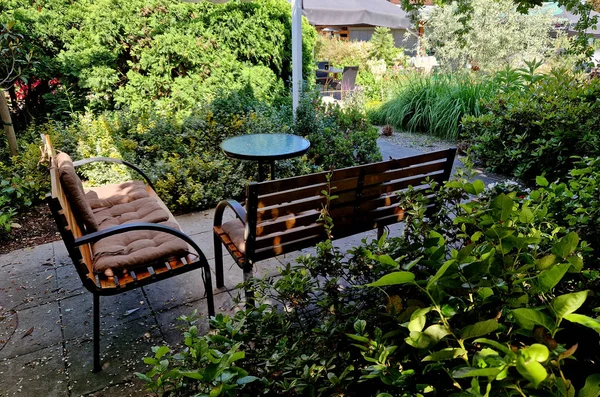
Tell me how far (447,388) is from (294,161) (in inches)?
165

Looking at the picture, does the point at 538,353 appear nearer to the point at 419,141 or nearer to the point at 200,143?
the point at 200,143

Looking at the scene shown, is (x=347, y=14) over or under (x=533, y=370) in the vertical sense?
over

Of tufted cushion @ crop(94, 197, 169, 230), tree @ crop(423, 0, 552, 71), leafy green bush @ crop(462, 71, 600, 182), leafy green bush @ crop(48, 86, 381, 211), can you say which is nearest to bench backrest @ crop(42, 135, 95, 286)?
tufted cushion @ crop(94, 197, 169, 230)

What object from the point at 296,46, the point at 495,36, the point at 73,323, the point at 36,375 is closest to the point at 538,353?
the point at 36,375

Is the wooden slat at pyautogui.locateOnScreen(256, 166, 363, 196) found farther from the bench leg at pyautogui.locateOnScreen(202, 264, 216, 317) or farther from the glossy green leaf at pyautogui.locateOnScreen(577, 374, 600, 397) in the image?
the glossy green leaf at pyautogui.locateOnScreen(577, 374, 600, 397)

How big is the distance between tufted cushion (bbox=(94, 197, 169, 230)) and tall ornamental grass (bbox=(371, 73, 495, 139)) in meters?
5.71

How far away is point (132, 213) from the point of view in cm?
299

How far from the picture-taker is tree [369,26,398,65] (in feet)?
43.5

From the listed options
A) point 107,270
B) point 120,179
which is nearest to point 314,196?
point 107,270

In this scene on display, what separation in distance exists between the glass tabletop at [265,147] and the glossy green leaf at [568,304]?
277 cm

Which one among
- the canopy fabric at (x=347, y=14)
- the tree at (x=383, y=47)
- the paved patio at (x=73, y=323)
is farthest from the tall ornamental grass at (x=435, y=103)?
the paved patio at (x=73, y=323)

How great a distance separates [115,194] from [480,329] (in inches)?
127

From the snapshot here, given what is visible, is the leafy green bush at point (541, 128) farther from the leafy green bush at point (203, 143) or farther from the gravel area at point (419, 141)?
the leafy green bush at point (203, 143)

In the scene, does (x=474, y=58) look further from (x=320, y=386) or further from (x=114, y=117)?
(x=320, y=386)
